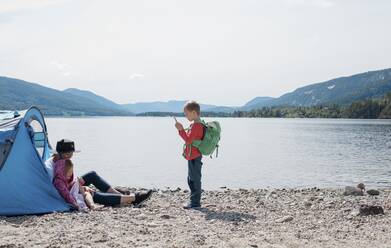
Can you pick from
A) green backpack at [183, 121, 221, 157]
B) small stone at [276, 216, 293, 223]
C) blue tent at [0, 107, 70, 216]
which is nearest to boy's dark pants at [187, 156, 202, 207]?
green backpack at [183, 121, 221, 157]

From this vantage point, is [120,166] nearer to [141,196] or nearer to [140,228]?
[141,196]

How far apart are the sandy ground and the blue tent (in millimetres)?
510

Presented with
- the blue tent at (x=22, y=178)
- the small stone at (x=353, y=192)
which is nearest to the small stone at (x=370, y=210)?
the small stone at (x=353, y=192)

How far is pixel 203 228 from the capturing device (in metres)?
10.8

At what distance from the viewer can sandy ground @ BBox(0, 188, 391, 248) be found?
948cm

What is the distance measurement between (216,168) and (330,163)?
31.3ft

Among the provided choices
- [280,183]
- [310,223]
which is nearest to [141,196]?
[310,223]

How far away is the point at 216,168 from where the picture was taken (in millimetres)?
36719

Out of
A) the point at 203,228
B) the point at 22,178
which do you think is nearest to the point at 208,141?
the point at 203,228

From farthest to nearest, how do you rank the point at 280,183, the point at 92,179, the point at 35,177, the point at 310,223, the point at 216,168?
the point at 216,168 < the point at 280,183 < the point at 92,179 < the point at 35,177 < the point at 310,223

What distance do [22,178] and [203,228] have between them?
15.7 ft

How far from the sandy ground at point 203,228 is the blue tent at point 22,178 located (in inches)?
20.1

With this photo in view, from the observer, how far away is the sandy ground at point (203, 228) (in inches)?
373

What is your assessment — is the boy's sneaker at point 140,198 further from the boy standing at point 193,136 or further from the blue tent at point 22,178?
the blue tent at point 22,178
